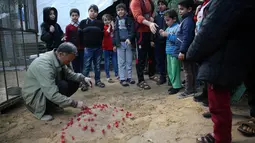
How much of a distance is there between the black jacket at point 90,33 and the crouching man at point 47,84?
5.95 feet

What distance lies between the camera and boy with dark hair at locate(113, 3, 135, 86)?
518 centimetres

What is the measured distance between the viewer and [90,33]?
5.28 meters

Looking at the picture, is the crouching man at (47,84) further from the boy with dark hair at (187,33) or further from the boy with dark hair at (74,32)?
the boy with dark hair at (74,32)

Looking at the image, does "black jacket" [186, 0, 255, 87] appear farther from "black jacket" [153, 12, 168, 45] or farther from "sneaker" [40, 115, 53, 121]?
"black jacket" [153, 12, 168, 45]

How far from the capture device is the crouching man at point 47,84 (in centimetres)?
315

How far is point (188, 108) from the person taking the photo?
342cm

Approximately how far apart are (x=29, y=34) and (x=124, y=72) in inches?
91.6

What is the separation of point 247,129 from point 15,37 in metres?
4.46

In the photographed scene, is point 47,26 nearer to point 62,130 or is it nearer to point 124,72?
point 124,72

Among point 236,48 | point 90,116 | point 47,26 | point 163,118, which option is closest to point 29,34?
point 47,26

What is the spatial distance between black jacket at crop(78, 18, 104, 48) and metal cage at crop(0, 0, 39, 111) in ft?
3.46

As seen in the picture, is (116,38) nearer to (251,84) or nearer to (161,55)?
(161,55)

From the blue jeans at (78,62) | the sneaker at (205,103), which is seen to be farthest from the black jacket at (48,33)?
the sneaker at (205,103)

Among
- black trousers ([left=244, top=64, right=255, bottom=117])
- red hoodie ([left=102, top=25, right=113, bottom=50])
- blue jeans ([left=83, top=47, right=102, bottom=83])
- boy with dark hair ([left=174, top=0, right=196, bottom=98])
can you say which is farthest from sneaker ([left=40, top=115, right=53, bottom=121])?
red hoodie ([left=102, top=25, right=113, bottom=50])
